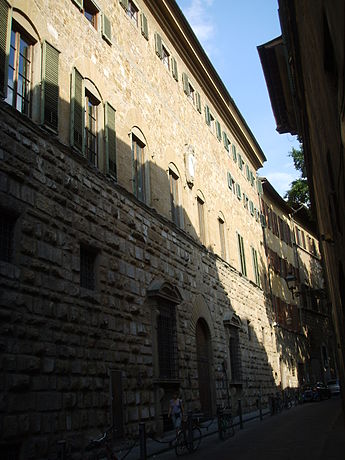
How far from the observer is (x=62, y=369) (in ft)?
27.0

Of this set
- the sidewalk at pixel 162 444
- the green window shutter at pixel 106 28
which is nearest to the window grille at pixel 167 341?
the sidewalk at pixel 162 444

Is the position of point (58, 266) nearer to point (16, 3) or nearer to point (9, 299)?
point (9, 299)

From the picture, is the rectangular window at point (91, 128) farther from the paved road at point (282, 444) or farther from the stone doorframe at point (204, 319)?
the stone doorframe at point (204, 319)

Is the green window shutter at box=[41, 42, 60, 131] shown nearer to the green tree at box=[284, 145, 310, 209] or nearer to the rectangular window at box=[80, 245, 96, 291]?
the rectangular window at box=[80, 245, 96, 291]

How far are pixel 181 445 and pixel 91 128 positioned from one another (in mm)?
6516

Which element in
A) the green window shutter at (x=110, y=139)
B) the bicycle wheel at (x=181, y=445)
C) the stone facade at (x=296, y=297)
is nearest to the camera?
the bicycle wheel at (x=181, y=445)

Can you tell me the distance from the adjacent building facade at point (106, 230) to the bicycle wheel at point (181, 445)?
3.49ft

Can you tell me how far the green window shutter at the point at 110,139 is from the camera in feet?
36.9

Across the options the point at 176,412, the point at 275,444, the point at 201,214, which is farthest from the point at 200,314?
the point at 275,444

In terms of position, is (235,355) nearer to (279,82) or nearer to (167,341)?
(167,341)

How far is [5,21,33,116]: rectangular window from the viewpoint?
848 centimetres

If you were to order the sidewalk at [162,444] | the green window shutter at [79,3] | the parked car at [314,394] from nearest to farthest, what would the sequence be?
1. the sidewalk at [162,444]
2. the green window shutter at [79,3]
3. the parked car at [314,394]

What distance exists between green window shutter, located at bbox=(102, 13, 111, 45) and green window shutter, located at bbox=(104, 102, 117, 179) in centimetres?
172

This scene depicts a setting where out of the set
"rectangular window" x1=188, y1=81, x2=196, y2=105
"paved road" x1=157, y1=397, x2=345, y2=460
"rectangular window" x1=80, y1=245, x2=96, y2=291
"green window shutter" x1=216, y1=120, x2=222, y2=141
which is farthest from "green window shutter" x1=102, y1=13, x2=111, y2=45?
"green window shutter" x1=216, y1=120, x2=222, y2=141
